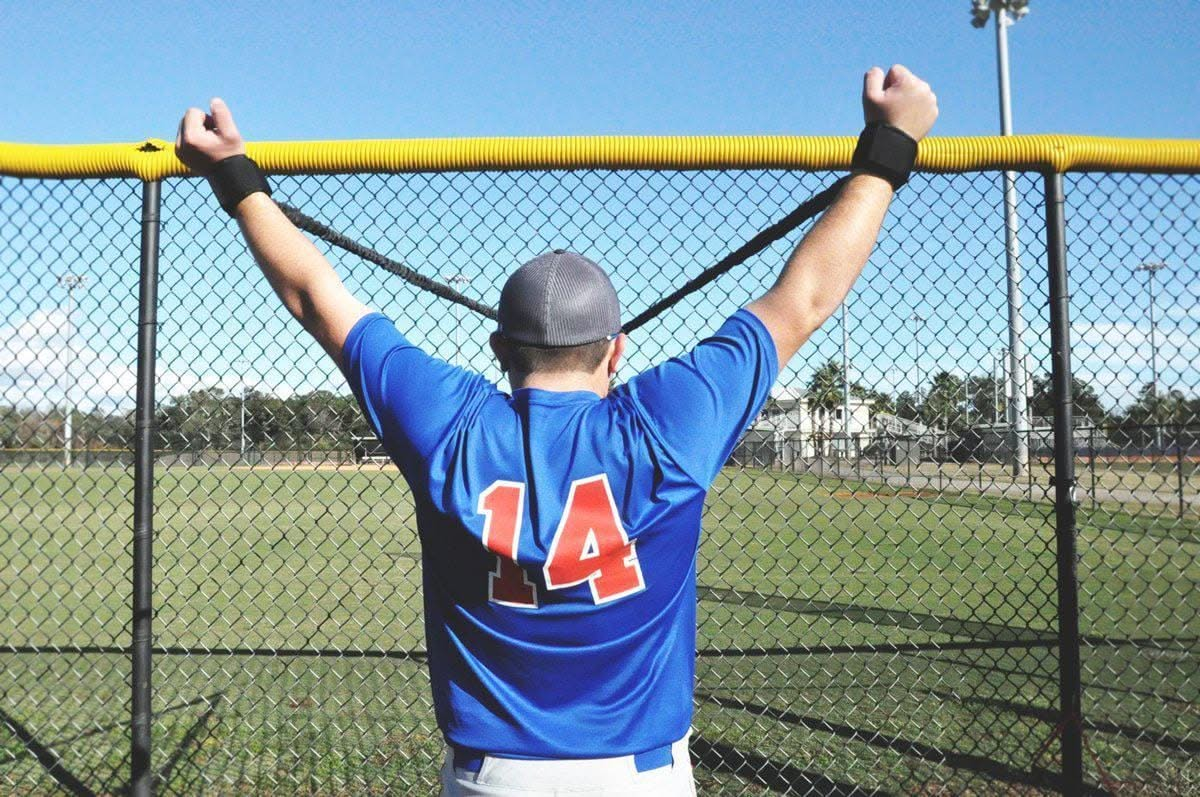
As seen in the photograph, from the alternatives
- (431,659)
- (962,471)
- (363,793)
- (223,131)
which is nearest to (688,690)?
(431,659)

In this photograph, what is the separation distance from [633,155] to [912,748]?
351 centimetres

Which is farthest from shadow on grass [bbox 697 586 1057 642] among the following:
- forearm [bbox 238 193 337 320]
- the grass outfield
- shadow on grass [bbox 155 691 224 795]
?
forearm [bbox 238 193 337 320]

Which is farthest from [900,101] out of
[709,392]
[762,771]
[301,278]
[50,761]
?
[50,761]

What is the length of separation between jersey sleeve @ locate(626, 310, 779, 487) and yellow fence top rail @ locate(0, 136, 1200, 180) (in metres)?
1.82

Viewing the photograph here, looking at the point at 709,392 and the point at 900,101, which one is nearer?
the point at 709,392

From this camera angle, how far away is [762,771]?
13.6 ft

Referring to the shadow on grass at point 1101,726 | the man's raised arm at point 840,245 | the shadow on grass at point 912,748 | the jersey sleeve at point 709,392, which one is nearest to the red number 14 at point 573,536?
the jersey sleeve at point 709,392

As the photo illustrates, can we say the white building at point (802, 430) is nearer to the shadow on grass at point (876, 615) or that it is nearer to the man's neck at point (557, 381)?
the shadow on grass at point (876, 615)

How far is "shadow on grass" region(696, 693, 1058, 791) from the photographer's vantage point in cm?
393

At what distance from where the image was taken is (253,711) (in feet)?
16.1

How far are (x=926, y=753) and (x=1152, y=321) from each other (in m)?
2.48

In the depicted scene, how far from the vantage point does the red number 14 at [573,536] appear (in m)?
1.40

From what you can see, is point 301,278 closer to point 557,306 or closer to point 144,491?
point 557,306

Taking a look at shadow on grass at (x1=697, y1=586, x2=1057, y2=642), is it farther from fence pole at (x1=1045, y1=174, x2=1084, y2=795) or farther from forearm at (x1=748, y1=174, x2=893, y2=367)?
forearm at (x1=748, y1=174, x2=893, y2=367)
